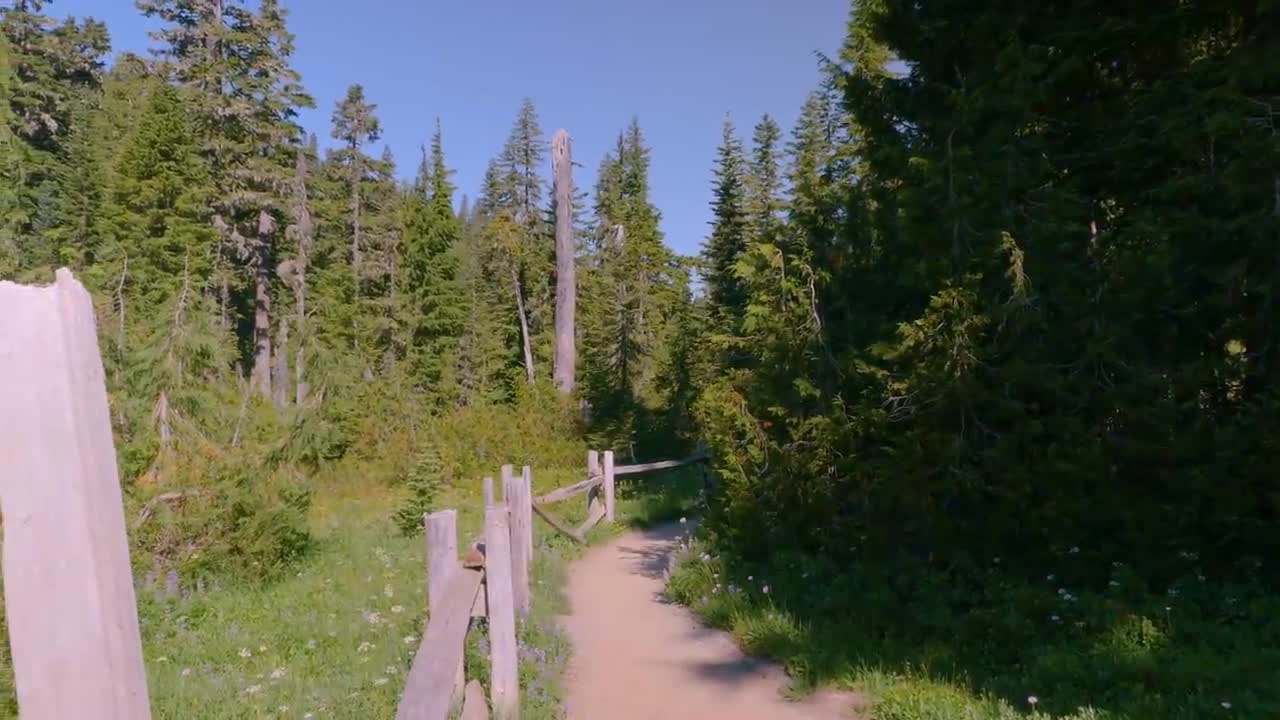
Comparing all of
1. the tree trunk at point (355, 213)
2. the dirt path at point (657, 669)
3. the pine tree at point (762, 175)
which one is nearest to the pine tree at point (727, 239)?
the pine tree at point (762, 175)

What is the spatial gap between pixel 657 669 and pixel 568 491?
611 cm

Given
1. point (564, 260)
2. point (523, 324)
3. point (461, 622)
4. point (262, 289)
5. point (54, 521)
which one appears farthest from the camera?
point (523, 324)

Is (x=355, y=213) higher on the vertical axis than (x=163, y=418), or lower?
higher

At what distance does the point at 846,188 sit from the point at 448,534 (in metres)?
7.09

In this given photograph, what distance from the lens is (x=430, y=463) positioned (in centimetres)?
1350

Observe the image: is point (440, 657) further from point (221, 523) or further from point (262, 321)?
point (262, 321)

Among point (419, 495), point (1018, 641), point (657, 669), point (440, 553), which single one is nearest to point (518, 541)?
point (657, 669)

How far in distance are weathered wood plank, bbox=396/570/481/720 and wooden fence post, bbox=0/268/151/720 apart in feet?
5.11

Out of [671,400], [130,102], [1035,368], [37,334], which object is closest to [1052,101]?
[1035,368]

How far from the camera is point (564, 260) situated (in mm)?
Result: 26391

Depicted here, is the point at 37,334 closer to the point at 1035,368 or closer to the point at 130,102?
the point at 1035,368

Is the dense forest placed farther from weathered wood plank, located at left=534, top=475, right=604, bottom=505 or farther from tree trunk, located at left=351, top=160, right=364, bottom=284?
tree trunk, located at left=351, top=160, right=364, bottom=284

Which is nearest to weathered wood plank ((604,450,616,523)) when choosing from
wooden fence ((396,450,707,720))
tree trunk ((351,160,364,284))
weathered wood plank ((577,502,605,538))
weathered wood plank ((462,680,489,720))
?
weathered wood plank ((577,502,605,538))

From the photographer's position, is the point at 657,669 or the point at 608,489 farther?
the point at 608,489
